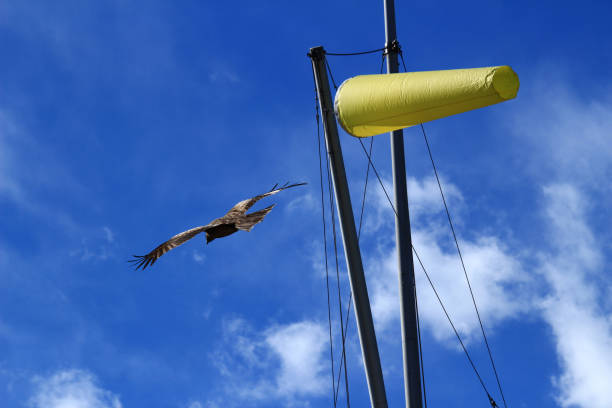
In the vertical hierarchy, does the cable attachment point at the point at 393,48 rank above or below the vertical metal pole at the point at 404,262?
above

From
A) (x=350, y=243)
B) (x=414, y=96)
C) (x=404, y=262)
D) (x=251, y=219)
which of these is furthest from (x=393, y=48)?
(x=350, y=243)

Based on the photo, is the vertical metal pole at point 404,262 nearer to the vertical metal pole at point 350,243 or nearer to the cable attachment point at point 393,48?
the cable attachment point at point 393,48

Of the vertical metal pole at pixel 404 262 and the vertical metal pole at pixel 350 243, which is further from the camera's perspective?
the vertical metal pole at pixel 404 262

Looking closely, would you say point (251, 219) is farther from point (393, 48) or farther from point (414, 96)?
point (393, 48)

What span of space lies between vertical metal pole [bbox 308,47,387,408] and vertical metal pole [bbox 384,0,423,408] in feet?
8.17

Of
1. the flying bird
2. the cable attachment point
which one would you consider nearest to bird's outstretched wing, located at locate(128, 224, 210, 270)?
the flying bird

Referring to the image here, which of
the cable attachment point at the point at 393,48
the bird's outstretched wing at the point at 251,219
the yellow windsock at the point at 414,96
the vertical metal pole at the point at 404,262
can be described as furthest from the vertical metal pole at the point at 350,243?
the cable attachment point at the point at 393,48

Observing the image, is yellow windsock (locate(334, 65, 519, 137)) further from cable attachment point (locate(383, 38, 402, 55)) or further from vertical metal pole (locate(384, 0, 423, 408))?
cable attachment point (locate(383, 38, 402, 55))

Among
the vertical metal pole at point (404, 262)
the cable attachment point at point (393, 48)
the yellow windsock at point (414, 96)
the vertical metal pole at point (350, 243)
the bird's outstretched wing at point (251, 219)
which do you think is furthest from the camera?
the cable attachment point at point (393, 48)

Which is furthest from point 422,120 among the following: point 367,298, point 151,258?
point 151,258

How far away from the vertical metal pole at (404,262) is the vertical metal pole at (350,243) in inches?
98.0

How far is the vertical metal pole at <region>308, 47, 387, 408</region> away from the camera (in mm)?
12734

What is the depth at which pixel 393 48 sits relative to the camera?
17.4 meters

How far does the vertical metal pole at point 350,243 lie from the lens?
12.7 metres
